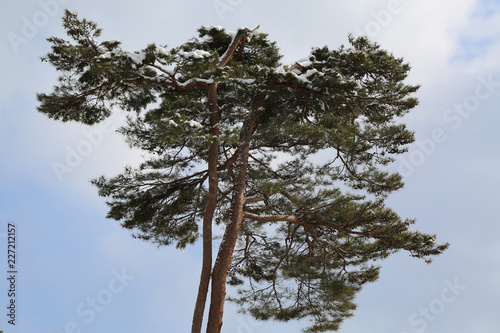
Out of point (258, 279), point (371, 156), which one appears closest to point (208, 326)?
point (258, 279)

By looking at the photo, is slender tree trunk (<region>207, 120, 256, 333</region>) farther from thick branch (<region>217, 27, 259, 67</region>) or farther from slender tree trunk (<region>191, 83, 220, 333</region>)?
thick branch (<region>217, 27, 259, 67</region>)

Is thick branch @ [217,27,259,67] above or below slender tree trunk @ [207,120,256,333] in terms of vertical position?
above

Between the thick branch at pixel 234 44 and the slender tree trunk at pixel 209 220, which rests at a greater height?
the thick branch at pixel 234 44

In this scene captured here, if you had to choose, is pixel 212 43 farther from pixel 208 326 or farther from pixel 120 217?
pixel 208 326

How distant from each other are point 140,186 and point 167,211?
77 cm

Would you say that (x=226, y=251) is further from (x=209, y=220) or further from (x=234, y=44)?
(x=234, y=44)

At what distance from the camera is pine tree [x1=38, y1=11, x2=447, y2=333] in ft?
28.1

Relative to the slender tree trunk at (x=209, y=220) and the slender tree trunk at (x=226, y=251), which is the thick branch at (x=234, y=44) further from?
the slender tree trunk at (x=226, y=251)

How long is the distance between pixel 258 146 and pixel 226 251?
230 centimetres

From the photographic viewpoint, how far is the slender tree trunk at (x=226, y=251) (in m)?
8.27

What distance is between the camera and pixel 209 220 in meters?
8.83

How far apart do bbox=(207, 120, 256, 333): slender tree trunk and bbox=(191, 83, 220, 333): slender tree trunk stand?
0.14 metres

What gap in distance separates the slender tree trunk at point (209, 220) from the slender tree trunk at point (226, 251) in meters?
0.14

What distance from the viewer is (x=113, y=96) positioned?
1005 centimetres
